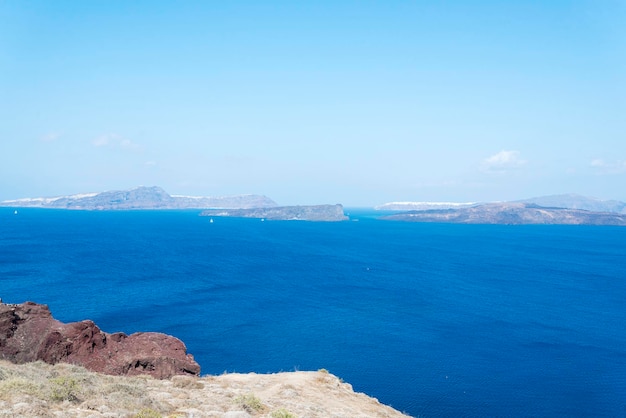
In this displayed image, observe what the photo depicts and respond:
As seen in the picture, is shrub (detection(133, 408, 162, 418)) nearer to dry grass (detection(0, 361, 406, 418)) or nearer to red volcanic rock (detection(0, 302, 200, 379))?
dry grass (detection(0, 361, 406, 418))

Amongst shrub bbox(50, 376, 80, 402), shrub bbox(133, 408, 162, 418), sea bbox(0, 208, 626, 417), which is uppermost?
shrub bbox(50, 376, 80, 402)

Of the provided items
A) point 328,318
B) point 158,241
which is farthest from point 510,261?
point 158,241

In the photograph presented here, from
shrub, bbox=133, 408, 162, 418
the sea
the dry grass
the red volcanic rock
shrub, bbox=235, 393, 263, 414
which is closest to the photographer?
shrub, bbox=133, 408, 162, 418

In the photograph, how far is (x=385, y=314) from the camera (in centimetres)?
8306

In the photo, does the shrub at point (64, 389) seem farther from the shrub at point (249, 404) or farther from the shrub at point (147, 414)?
the shrub at point (249, 404)

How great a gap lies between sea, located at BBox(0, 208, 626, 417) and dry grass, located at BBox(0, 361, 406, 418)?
2854 centimetres

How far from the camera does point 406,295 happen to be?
9825cm

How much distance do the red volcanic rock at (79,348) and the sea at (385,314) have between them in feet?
104

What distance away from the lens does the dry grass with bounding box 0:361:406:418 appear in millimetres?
13773

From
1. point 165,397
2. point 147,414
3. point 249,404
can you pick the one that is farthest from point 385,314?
point 147,414

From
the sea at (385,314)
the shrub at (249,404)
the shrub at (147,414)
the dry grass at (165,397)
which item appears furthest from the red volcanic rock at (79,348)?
the sea at (385,314)

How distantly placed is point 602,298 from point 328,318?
2553 inches

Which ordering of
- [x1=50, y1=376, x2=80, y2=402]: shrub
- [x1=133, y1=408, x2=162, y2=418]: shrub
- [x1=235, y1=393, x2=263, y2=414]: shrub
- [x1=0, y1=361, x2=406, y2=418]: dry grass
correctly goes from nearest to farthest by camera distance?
[x1=133, y1=408, x2=162, y2=418]: shrub, [x1=0, y1=361, x2=406, y2=418]: dry grass, [x1=50, y1=376, x2=80, y2=402]: shrub, [x1=235, y1=393, x2=263, y2=414]: shrub

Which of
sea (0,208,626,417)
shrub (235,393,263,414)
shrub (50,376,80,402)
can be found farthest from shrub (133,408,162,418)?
sea (0,208,626,417)
